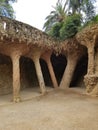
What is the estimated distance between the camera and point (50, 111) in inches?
289

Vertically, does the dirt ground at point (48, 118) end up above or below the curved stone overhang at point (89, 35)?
below

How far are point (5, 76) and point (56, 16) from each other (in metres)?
9.50

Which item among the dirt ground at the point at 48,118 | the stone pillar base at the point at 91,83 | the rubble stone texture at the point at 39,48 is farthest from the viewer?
the stone pillar base at the point at 91,83

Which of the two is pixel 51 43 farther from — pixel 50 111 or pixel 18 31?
pixel 50 111

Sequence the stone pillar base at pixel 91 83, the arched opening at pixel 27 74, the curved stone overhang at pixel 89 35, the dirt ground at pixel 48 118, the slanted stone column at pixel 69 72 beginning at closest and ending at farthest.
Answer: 1. the dirt ground at pixel 48 118
2. the stone pillar base at pixel 91 83
3. the curved stone overhang at pixel 89 35
4. the slanted stone column at pixel 69 72
5. the arched opening at pixel 27 74

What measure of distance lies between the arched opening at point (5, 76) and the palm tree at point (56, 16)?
7895 mm

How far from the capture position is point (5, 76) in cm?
1295

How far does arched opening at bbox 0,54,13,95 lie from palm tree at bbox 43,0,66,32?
7.90m

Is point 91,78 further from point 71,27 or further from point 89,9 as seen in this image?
point 89,9

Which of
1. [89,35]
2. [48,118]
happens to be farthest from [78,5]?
[48,118]

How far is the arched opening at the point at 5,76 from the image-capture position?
12.5 meters

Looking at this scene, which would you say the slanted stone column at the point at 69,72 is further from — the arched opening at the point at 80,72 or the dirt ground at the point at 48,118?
the dirt ground at the point at 48,118

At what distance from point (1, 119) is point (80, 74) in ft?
35.3

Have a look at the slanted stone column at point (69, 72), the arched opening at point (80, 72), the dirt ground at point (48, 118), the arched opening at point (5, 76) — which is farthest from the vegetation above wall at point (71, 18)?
the dirt ground at point (48, 118)
